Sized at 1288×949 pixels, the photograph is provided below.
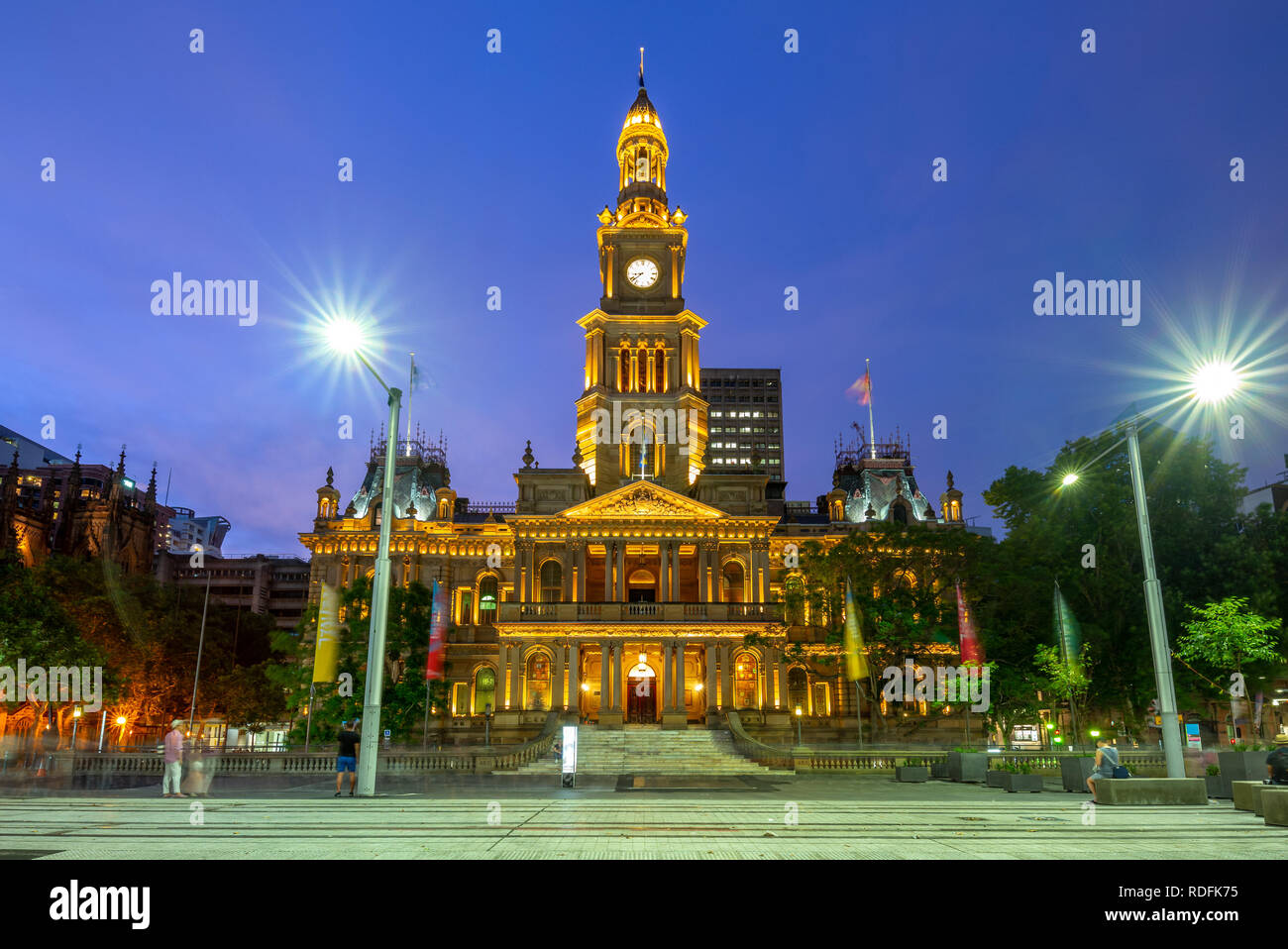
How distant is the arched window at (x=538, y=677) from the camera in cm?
5725

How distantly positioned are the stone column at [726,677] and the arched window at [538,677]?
11.4 m

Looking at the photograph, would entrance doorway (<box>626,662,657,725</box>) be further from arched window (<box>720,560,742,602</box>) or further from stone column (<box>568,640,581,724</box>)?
arched window (<box>720,560,742,602</box>)

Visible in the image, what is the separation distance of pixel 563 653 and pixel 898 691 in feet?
68.1

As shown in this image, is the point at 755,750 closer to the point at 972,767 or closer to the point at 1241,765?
the point at 972,767

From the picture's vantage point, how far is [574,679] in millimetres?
54094

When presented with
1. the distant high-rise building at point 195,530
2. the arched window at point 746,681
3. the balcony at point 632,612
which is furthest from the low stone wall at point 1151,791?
the distant high-rise building at point 195,530

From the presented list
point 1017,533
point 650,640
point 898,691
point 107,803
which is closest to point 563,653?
point 650,640

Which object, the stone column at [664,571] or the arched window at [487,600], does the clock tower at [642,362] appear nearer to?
the stone column at [664,571]

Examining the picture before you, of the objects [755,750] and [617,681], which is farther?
[617,681]

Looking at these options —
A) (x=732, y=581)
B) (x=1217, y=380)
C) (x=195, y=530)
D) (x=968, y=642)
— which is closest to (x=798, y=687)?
(x=732, y=581)

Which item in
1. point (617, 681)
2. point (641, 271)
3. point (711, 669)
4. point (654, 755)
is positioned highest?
point (641, 271)

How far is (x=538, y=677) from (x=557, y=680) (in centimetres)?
377

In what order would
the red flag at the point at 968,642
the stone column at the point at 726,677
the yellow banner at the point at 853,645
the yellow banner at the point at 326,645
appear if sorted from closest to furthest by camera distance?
the yellow banner at the point at 326,645 < the red flag at the point at 968,642 < the yellow banner at the point at 853,645 < the stone column at the point at 726,677
